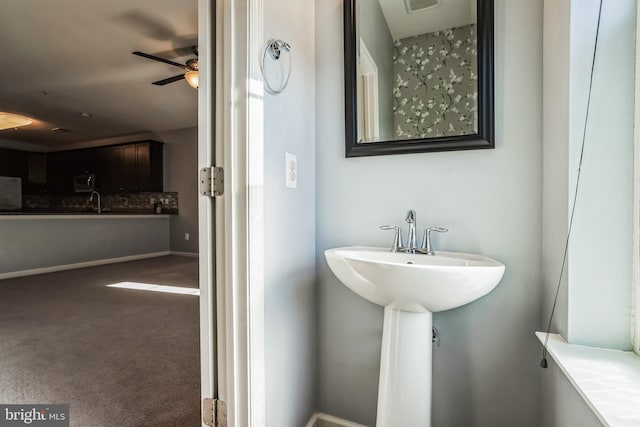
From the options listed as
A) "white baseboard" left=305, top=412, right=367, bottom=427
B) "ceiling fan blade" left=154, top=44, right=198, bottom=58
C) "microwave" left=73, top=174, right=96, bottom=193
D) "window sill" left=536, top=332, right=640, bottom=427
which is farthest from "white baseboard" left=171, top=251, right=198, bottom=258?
"window sill" left=536, top=332, right=640, bottom=427

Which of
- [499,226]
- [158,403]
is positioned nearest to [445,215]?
[499,226]

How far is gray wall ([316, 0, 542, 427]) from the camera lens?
3.49ft

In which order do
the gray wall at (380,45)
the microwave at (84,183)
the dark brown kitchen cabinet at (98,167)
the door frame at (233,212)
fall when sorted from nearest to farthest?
1. the door frame at (233,212)
2. the gray wall at (380,45)
3. the dark brown kitchen cabinet at (98,167)
4. the microwave at (84,183)

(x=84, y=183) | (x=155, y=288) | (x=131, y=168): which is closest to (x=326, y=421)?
(x=155, y=288)

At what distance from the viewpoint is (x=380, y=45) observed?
1.29 metres

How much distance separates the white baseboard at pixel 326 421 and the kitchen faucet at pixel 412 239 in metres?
0.78

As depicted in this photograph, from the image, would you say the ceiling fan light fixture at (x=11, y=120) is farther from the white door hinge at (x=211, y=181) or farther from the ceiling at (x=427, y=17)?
the ceiling at (x=427, y=17)

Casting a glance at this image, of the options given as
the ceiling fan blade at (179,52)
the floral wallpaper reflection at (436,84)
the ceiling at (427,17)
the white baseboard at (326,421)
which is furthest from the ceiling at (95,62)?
the white baseboard at (326,421)

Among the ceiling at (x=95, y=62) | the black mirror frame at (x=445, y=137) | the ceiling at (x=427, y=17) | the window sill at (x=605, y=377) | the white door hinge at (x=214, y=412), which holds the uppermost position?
the ceiling at (x=95, y=62)

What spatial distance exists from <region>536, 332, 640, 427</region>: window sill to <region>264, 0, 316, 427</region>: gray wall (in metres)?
0.84

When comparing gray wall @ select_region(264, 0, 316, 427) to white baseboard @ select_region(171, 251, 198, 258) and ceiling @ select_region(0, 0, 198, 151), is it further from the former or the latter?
white baseboard @ select_region(171, 251, 198, 258)

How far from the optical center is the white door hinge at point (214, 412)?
3.16ft

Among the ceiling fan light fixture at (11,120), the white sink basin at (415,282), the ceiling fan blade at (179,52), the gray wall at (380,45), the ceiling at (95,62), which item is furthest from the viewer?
the ceiling fan light fixture at (11,120)

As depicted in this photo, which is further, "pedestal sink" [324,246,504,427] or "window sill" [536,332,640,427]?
"pedestal sink" [324,246,504,427]
